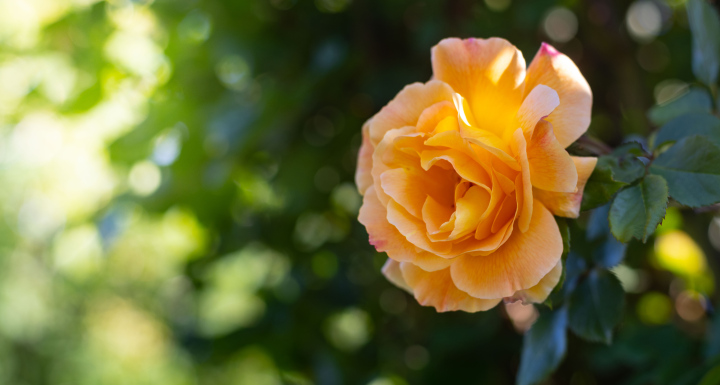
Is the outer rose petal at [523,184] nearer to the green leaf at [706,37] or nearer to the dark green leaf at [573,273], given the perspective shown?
the dark green leaf at [573,273]

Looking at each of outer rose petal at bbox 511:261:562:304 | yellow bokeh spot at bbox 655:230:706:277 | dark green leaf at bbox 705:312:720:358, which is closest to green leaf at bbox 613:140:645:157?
outer rose petal at bbox 511:261:562:304

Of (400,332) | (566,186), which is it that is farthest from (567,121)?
A: (400,332)

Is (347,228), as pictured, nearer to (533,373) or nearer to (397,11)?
(397,11)

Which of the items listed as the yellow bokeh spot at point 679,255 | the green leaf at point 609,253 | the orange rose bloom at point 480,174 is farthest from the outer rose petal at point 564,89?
the yellow bokeh spot at point 679,255

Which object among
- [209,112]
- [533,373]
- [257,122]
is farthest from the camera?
[209,112]

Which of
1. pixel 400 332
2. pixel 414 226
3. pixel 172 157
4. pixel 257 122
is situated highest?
pixel 414 226

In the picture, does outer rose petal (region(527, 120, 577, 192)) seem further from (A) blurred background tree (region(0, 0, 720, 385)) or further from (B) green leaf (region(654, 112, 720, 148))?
(A) blurred background tree (region(0, 0, 720, 385))

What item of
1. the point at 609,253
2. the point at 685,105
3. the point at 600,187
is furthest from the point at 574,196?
the point at 685,105

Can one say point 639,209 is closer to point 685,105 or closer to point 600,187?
point 600,187
